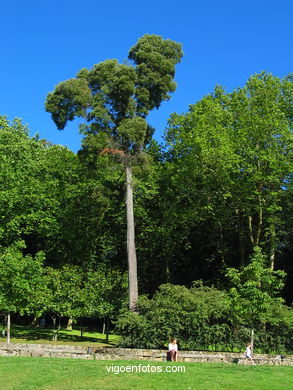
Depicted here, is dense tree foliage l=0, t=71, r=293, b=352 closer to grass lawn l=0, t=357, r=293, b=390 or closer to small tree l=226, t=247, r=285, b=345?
small tree l=226, t=247, r=285, b=345

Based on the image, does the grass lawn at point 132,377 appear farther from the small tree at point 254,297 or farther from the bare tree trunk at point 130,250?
the bare tree trunk at point 130,250

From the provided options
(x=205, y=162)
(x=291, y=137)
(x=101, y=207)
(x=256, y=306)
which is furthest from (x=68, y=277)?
(x=291, y=137)

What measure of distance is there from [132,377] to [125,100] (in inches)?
669

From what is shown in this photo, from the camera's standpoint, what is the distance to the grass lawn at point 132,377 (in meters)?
11.0

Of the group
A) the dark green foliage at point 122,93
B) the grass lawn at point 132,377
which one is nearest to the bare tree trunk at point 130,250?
the dark green foliage at point 122,93

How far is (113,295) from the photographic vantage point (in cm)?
2914

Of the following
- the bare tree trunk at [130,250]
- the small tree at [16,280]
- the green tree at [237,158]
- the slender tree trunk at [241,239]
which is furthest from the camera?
the slender tree trunk at [241,239]

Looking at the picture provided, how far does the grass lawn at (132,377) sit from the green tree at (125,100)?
34.4 ft

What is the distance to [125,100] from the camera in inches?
1013

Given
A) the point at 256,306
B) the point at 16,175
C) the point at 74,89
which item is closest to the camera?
the point at 256,306

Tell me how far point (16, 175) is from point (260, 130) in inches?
656

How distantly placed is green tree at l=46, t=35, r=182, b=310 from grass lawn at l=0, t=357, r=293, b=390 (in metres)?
10.5

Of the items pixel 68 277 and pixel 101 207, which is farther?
pixel 68 277

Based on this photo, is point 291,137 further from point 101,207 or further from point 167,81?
point 101,207
